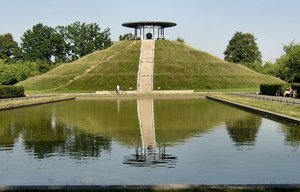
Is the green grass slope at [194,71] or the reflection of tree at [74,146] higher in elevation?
the green grass slope at [194,71]

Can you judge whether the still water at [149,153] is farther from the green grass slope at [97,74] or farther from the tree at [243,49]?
the tree at [243,49]

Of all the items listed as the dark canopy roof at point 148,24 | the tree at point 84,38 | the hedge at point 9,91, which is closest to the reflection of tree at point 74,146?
the hedge at point 9,91

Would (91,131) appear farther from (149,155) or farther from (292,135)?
(292,135)

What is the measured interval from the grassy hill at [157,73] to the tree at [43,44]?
35595 mm

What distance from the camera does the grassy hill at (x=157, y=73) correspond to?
7119cm

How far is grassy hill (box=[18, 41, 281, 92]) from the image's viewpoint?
7119 centimetres

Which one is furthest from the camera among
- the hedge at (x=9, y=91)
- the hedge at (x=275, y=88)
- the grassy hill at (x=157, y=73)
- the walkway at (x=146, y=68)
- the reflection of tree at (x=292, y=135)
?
the grassy hill at (x=157, y=73)

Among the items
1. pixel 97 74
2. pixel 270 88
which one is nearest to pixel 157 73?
pixel 97 74

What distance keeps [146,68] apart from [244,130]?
188 feet

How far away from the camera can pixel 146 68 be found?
250ft

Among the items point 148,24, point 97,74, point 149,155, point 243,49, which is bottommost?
point 149,155

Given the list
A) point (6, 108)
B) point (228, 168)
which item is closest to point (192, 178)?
point (228, 168)

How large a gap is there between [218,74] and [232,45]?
5241cm

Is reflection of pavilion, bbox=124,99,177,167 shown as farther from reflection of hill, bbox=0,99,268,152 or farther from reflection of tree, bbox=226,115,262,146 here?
reflection of tree, bbox=226,115,262,146
